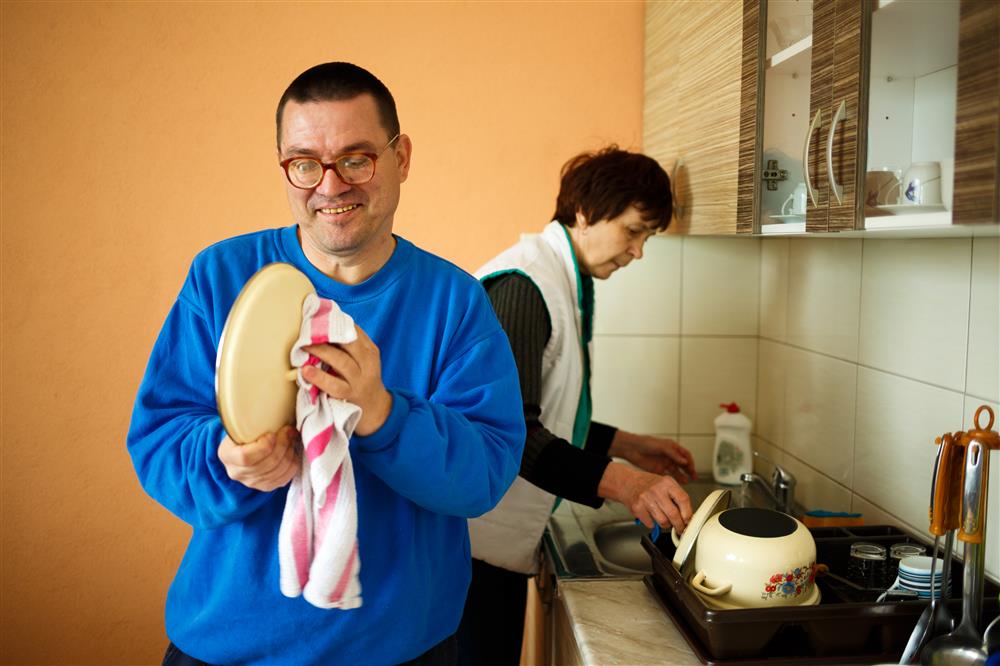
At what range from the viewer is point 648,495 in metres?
1.40

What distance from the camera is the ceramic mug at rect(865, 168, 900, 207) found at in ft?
3.25

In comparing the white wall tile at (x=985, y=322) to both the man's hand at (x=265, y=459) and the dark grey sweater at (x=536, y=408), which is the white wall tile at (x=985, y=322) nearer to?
the dark grey sweater at (x=536, y=408)

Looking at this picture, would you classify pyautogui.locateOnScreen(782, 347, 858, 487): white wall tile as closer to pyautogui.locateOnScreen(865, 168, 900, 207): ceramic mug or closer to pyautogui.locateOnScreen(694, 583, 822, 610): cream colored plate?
pyautogui.locateOnScreen(694, 583, 822, 610): cream colored plate

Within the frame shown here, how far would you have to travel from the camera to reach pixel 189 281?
1067mm

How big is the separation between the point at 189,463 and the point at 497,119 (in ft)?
4.66

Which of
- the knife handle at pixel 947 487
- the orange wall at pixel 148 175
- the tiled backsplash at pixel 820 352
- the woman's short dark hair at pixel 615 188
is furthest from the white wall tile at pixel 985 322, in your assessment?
the orange wall at pixel 148 175

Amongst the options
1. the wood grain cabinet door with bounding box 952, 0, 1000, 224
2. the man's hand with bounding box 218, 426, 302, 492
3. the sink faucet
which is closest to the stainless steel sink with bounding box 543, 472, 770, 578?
the sink faucet

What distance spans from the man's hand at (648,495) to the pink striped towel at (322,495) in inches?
24.1

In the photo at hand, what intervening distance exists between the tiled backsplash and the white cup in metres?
0.26

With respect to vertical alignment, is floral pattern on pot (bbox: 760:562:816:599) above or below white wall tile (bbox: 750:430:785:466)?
above

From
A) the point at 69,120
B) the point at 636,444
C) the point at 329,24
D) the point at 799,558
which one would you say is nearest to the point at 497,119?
the point at 329,24

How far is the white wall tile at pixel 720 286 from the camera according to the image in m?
2.18

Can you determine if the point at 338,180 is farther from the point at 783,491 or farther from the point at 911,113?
the point at 783,491

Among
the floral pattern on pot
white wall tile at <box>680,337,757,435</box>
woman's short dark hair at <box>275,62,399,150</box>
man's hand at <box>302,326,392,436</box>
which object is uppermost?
woman's short dark hair at <box>275,62,399,150</box>
